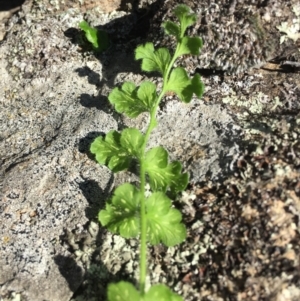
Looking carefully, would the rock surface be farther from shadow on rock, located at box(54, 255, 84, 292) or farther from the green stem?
the green stem

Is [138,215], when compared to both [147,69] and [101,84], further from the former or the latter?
[101,84]

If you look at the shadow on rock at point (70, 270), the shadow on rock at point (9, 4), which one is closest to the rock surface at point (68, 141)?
the shadow on rock at point (70, 270)

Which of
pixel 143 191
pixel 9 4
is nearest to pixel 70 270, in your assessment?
pixel 143 191

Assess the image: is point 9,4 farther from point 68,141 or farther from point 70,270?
point 70,270

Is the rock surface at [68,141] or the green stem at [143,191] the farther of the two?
the rock surface at [68,141]

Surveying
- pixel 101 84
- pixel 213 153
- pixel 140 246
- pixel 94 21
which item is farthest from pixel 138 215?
pixel 94 21

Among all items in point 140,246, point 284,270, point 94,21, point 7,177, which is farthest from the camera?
point 94,21

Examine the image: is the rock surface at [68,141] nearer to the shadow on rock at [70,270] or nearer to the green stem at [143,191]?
the shadow on rock at [70,270]

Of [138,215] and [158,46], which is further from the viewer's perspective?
[158,46]
